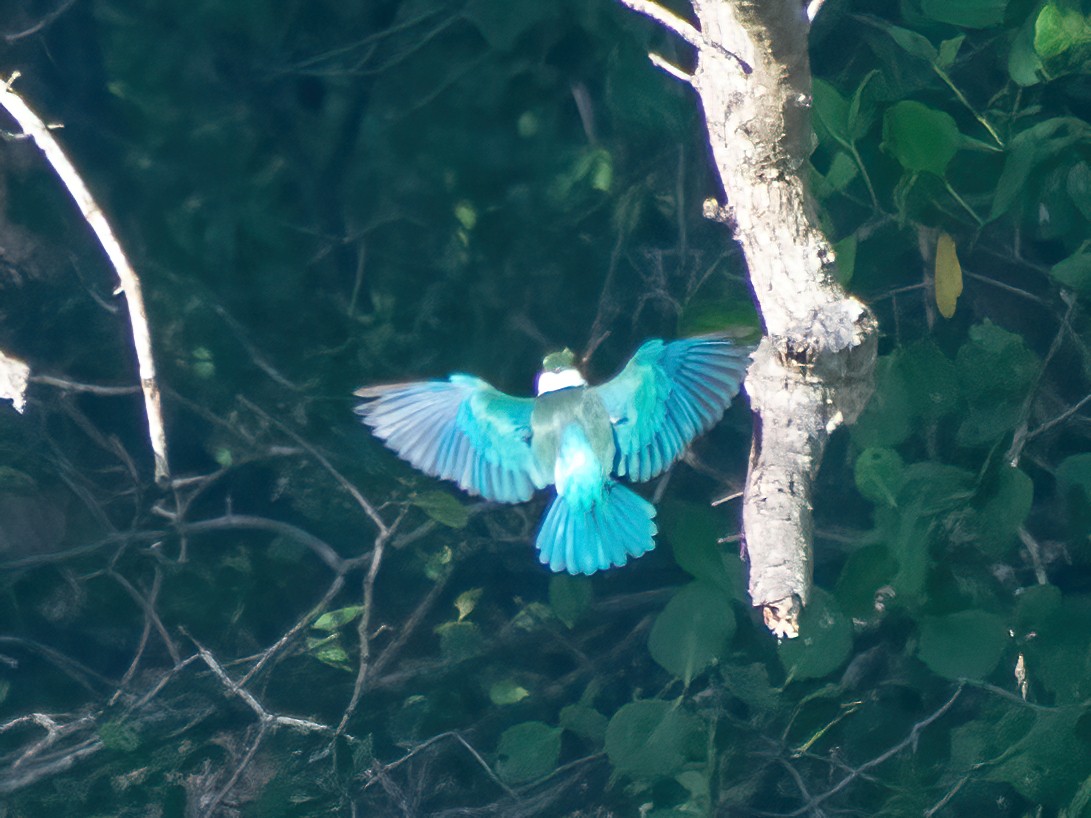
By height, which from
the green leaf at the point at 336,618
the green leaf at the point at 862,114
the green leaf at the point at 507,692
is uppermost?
the green leaf at the point at 862,114

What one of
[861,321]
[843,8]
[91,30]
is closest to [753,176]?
[861,321]

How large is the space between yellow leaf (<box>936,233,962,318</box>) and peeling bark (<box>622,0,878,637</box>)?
45 cm

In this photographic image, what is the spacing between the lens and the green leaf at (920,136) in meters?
1.72

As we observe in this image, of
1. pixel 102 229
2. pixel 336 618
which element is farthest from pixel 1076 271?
pixel 102 229

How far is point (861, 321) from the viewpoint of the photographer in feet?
4.44


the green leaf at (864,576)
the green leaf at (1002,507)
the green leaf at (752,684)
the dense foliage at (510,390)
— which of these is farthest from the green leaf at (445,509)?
the green leaf at (1002,507)

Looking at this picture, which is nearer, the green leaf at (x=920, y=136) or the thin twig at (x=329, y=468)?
the green leaf at (x=920, y=136)

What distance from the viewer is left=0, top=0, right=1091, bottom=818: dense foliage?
1804 millimetres

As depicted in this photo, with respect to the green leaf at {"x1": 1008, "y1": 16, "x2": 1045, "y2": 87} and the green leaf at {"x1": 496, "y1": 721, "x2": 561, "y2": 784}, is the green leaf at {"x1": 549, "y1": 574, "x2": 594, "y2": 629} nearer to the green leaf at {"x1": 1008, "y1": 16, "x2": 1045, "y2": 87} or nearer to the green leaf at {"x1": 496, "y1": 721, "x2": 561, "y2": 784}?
the green leaf at {"x1": 496, "y1": 721, "x2": 561, "y2": 784}

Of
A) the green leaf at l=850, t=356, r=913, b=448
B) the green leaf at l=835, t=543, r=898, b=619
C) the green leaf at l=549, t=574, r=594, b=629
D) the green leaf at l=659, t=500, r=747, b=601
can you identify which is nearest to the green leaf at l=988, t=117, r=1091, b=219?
the green leaf at l=850, t=356, r=913, b=448

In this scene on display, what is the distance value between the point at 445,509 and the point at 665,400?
0.45m

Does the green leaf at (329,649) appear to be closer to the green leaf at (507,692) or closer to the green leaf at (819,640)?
the green leaf at (507,692)

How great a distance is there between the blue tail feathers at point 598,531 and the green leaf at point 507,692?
0.31 metres

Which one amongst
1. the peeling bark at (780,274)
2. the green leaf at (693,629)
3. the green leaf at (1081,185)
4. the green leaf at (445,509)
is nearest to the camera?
the peeling bark at (780,274)
